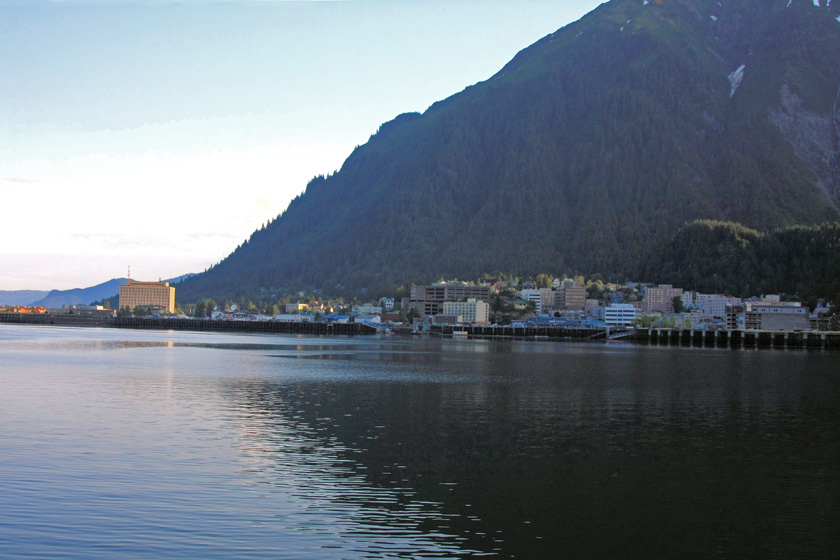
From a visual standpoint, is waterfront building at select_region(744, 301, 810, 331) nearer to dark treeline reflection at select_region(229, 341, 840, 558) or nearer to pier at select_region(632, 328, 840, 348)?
pier at select_region(632, 328, 840, 348)

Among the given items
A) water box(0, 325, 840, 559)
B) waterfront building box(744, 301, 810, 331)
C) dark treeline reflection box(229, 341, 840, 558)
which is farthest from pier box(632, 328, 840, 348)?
water box(0, 325, 840, 559)

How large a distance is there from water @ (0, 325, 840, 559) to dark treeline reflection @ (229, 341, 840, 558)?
9 cm

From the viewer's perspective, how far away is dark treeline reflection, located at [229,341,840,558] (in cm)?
1856

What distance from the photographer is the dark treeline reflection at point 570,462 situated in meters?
→ 18.6

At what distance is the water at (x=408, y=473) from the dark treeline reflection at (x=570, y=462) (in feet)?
0.30

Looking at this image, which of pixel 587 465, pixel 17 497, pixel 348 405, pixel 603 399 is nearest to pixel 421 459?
pixel 587 465

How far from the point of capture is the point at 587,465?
25.8 metres

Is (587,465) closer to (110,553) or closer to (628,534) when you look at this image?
(628,534)

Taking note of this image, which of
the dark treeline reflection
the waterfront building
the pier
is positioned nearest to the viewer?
the dark treeline reflection

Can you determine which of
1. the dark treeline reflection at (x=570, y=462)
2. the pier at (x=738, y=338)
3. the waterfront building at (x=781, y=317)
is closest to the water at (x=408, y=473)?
the dark treeline reflection at (x=570, y=462)

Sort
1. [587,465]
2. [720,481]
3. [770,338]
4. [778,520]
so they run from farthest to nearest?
1. [770,338]
2. [587,465]
3. [720,481]
4. [778,520]

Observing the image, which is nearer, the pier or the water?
the water

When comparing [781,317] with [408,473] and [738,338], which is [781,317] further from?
[408,473]

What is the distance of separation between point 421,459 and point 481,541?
8.48 meters
